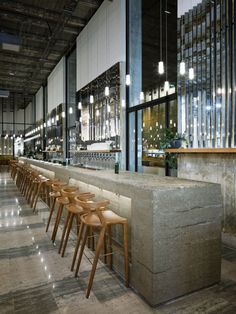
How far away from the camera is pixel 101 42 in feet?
25.2

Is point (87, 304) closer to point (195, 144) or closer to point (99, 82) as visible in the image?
point (195, 144)

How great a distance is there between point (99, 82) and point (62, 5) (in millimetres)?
2523

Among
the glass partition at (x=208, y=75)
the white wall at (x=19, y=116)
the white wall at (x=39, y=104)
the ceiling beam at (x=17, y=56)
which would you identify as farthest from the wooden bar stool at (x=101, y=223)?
the white wall at (x=19, y=116)

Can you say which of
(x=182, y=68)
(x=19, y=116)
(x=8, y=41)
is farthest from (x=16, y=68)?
(x=182, y=68)

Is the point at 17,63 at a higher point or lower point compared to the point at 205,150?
higher

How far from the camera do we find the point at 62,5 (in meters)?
7.50

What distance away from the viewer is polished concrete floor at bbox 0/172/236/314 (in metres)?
2.10

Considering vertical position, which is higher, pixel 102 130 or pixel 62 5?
pixel 62 5

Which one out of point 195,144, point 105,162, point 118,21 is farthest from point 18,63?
point 195,144

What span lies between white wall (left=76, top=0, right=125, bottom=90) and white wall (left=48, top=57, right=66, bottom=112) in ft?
7.70

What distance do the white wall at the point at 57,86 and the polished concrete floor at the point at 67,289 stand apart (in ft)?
31.6

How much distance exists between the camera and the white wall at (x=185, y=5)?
4189 millimetres

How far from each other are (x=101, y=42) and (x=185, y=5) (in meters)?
3.86

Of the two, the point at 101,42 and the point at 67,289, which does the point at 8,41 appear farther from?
the point at 67,289
